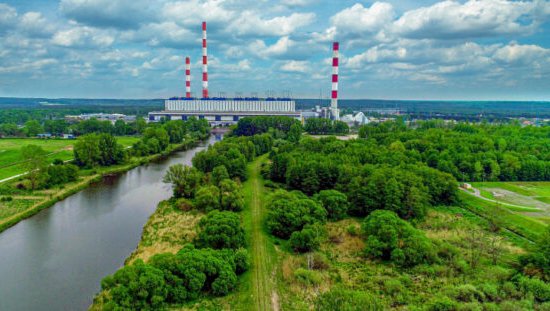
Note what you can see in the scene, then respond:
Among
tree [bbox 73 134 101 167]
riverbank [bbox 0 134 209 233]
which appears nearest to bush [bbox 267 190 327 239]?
riverbank [bbox 0 134 209 233]

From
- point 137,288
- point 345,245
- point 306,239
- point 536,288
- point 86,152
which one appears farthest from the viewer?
point 86,152

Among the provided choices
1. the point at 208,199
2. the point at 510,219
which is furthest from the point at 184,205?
the point at 510,219

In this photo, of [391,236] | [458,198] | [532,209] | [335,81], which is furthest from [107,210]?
[335,81]

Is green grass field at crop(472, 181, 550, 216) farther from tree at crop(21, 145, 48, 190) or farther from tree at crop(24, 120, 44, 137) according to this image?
tree at crop(24, 120, 44, 137)

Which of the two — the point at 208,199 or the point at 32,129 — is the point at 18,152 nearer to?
the point at 32,129

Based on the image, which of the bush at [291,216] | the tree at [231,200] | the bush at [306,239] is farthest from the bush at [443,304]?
the tree at [231,200]
